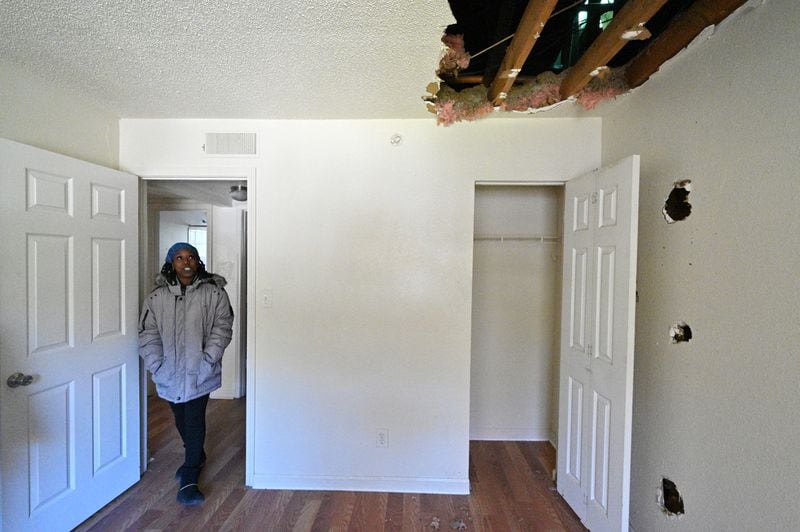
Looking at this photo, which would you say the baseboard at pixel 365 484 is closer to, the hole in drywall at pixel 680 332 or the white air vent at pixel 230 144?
the hole in drywall at pixel 680 332

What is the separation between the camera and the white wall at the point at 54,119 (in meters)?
1.55

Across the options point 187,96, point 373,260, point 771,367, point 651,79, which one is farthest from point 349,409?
point 651,79

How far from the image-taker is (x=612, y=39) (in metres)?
1.25

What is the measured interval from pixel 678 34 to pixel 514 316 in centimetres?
202

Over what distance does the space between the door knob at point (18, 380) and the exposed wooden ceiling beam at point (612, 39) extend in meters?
2.90

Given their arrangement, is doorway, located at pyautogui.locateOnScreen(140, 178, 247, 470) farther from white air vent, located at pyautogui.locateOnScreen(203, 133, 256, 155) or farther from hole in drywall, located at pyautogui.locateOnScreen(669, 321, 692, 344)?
hole in drywall, located at pyautogui.locateOnScreen(669, 321, 692, 344)

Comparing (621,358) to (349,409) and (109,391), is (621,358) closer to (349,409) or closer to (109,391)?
(349,409)

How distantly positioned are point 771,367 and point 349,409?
1975 millimetres

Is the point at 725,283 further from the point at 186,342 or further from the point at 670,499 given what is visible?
the point at 186,342

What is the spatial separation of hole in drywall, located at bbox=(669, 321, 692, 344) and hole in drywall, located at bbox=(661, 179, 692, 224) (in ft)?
1.53

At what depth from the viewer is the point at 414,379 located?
2.12m

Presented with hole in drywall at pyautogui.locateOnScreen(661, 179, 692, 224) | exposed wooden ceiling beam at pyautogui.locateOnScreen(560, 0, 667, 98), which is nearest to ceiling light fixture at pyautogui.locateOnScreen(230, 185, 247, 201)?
exposed wooden ceiling beam at pyautogui.locateOnScreen(560, 0, 667, 98)

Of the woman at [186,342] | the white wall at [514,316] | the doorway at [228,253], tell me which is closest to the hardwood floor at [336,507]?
the woman at [186,342]

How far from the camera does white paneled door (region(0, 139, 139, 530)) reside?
4.84 ft
